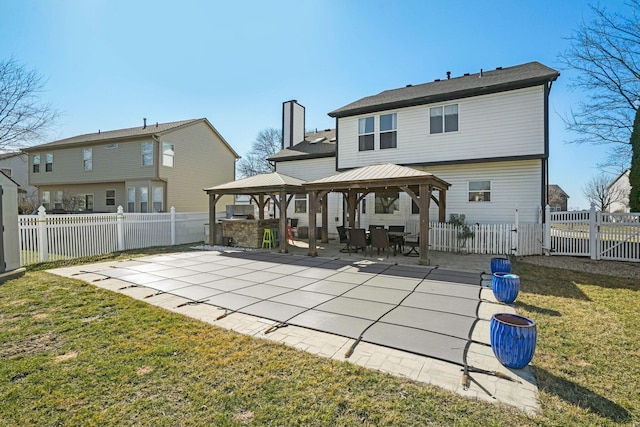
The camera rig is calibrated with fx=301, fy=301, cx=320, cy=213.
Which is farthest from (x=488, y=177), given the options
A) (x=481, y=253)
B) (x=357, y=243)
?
(x=357, y=243)

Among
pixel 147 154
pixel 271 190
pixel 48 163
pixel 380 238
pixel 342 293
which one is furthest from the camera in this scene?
pixel 48 163

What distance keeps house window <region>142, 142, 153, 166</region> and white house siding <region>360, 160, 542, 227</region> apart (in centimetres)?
1605

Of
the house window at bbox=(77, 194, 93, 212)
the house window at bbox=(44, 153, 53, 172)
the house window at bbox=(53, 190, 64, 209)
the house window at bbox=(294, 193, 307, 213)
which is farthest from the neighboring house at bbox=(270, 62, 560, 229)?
the house window at bbox=(44, 153, 53, 172)

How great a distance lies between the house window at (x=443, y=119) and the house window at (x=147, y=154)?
16.2m

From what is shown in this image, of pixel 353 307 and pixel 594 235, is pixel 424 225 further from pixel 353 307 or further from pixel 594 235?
pixel 594 235

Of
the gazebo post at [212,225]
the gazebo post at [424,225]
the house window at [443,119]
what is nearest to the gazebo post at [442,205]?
the house window at [443,119]

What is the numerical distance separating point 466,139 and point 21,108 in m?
22.9

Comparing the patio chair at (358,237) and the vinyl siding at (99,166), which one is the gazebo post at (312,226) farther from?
the vinyl siding at (99,166)

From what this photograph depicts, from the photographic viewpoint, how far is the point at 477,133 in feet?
38.9

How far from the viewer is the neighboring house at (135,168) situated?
18891mm

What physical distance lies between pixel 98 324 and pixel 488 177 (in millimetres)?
13057

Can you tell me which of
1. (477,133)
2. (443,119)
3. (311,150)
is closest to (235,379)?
(477,133)

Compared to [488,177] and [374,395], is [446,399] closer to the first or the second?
[374,395]

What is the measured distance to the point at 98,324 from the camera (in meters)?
4.28
